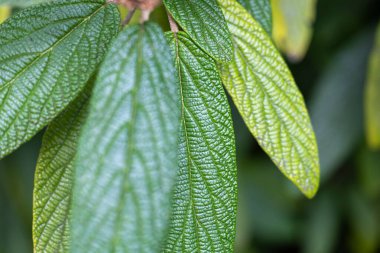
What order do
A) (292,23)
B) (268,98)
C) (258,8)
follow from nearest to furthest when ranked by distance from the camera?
(268,98)
(258,8)
(292,23)

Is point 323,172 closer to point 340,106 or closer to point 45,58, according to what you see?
point 340,106

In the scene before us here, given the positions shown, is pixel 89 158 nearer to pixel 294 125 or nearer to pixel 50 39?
pixel 50 39

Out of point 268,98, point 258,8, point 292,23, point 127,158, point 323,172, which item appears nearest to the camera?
point 127,158

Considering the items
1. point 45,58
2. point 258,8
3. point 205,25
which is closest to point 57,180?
point 45,58

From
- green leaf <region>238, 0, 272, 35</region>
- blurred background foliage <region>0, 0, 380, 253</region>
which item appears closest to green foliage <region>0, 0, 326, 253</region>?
green leaf <region>238, 0, 272, 35</region>

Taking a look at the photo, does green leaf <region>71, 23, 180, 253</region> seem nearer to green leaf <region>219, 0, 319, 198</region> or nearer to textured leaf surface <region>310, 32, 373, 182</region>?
green leaf <region>219, 0, 319, 198</region>
